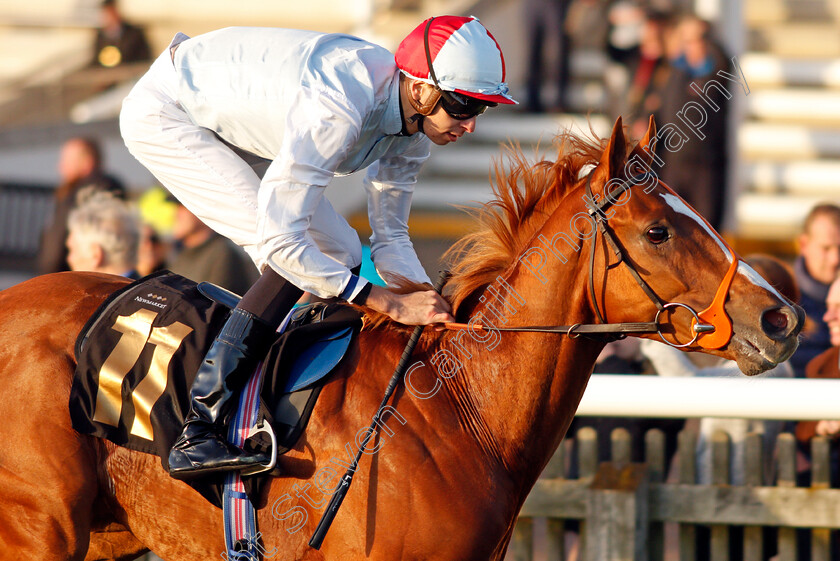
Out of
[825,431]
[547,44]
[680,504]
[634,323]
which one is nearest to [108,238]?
[634,323]

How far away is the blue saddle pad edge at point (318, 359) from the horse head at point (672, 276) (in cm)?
73

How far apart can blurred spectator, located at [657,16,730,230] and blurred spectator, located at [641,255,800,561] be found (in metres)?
2.35

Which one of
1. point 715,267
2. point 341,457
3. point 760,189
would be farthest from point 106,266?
point 760,189

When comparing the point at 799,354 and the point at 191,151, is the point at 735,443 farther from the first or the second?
the point at 191,151

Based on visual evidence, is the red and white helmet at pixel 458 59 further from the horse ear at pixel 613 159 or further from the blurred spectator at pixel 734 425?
the blurred spectator at pixel 734 425

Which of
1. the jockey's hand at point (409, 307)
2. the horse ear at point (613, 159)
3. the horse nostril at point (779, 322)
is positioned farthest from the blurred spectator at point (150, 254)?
the horse nostril at point (779, 322)

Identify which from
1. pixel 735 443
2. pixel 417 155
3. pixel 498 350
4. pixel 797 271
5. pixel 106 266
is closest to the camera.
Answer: pixel 498 350

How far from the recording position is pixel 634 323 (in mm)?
2705

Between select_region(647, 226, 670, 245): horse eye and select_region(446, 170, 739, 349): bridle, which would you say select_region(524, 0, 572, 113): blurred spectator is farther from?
select_region(647, 226, 670, 245): horse eye

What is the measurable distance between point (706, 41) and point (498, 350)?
4.65m

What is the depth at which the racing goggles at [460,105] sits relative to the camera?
282cm

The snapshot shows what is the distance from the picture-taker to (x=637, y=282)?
2.71 metres

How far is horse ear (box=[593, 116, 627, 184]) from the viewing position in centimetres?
276

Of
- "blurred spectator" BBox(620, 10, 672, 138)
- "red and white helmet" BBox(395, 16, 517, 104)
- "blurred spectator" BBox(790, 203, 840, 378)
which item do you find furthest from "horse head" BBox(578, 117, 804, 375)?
"blurred spectator" BBox(620, 10, 672, 138)
